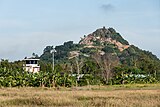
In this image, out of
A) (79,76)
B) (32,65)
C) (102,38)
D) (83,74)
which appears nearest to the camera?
(79,76)

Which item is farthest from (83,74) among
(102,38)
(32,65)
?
(102,38)

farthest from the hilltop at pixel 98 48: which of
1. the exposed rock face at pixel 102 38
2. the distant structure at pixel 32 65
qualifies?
the distant structure at pixel 32 65

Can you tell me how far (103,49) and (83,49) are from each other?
5922mm

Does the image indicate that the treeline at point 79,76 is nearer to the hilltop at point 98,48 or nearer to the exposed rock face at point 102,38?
the hilltop at point 98,48

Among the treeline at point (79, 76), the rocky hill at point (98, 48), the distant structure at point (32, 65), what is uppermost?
the rocky hill at point (98, 48)

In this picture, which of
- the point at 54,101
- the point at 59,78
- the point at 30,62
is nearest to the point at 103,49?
the point at 30,62

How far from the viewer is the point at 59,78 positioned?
163ft

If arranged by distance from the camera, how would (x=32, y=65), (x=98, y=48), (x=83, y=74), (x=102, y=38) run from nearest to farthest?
(x=83, y=74) < (x=32, y=65) < (x=98, y=48) < (x=102, y=38)

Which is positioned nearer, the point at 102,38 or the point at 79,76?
the point at 79,76

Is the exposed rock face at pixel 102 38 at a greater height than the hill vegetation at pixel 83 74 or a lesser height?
greater

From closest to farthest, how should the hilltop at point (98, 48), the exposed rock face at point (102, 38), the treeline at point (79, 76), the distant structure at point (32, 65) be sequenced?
the treeline at point (79, 76) < the distant structure at point (32, 65) < the hilltop at point (98, 48) < the exposed rock face at point (102, 38)

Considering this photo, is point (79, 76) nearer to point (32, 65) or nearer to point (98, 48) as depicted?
point (32, 65)

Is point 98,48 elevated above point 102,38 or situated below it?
below

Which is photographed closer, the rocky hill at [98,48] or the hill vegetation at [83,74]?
the hill vegetation at [83,74]
